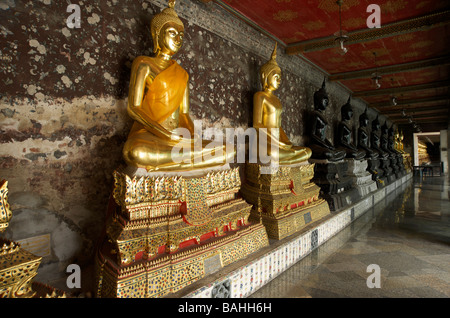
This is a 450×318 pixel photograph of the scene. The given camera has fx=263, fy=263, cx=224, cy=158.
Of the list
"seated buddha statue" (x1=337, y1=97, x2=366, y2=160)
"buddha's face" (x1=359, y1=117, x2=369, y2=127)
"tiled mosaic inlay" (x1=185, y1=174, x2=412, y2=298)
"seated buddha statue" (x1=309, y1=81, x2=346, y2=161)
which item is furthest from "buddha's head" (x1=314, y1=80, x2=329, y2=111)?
"buddha's face" (x1=359, y1=117, x2=369, y2=127)

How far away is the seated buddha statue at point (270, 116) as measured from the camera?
145 inches

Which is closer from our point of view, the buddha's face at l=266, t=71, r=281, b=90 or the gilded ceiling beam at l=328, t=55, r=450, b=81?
the buddha's face at l=266, t=71, r=281, b=90

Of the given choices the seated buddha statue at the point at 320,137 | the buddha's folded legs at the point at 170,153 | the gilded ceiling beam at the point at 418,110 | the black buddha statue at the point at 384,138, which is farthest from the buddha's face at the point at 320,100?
the gilded ceiling beam at the point at 418,110

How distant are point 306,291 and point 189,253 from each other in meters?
1.03

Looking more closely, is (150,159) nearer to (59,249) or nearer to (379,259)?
(59,249)

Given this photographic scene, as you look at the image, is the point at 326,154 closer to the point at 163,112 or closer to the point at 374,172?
the point at 163,112

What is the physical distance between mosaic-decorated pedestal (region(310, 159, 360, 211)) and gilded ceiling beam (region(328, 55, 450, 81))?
2641mm

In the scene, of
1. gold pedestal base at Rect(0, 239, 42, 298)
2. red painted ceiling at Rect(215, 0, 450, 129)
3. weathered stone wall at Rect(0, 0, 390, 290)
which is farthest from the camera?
red painted ceiling at Rect(215, 0, 450, 129)

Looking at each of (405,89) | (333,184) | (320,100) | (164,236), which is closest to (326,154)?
(333,184)

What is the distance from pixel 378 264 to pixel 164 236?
2177mm

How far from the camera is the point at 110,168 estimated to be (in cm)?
235

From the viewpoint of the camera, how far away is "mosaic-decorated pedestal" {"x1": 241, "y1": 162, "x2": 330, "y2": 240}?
112 inches

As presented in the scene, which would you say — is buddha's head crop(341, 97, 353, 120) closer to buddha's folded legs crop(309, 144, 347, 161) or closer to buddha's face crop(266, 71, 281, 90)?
buddha's folded legs crop(309, 144, 347, 161)

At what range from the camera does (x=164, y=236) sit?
6.03ft
